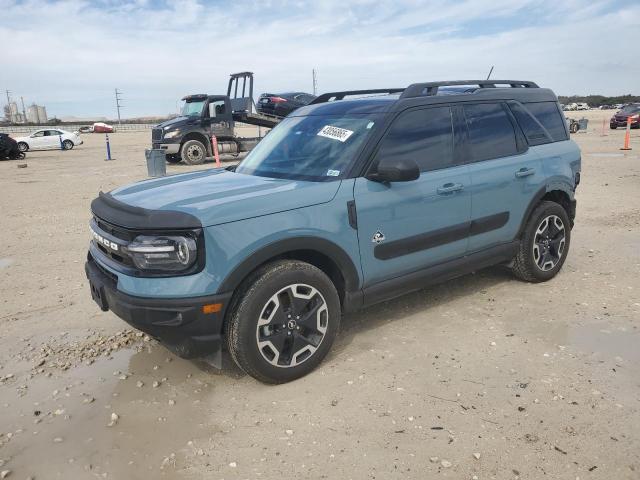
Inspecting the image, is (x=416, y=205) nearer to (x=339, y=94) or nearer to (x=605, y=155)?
(x=339, y=94)

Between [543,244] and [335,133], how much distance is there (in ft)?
7.94

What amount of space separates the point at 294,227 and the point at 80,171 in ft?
53.7

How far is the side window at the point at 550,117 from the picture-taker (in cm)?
498

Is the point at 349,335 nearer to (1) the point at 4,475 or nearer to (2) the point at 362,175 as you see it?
(2) the point at 362,175

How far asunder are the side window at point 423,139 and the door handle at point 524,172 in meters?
0.82

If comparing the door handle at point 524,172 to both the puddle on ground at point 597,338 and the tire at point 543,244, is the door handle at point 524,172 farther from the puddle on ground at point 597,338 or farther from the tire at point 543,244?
the puddle on ground at point 597,338

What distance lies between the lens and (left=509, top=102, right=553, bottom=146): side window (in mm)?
4758

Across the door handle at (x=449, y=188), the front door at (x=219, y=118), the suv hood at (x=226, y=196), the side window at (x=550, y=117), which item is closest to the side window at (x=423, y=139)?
the door handle at (x=449, y=188)

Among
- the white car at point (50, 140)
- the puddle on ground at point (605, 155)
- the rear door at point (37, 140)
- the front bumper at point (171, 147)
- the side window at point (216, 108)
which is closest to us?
the puddle on ground at point (605, 155)

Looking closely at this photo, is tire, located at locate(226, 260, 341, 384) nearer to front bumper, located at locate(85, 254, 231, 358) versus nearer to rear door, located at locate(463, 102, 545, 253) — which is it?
front bumper, located at locate(85, 254, 231, 358)

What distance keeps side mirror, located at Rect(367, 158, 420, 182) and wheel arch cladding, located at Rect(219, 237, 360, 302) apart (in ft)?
1.92

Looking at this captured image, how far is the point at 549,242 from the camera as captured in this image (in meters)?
5.02

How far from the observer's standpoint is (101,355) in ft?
12.7

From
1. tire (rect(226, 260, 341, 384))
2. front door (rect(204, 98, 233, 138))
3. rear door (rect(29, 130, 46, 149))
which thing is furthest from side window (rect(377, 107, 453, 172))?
rear door (rect(29, 130, 46, 149))
